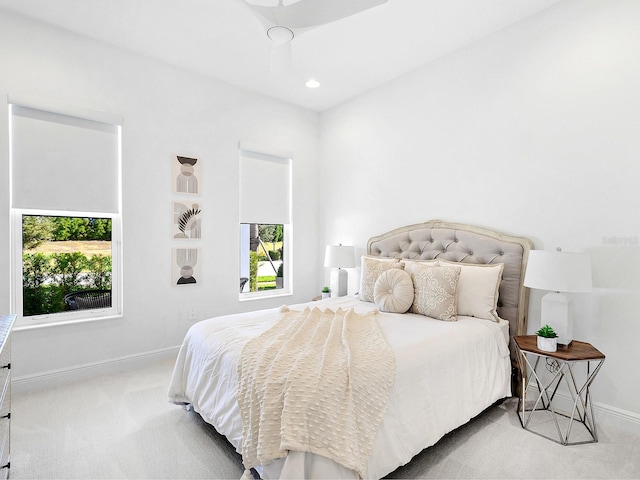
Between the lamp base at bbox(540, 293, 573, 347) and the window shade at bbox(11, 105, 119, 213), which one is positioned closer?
the lamp base at bbox(540, 293, 573, 347)

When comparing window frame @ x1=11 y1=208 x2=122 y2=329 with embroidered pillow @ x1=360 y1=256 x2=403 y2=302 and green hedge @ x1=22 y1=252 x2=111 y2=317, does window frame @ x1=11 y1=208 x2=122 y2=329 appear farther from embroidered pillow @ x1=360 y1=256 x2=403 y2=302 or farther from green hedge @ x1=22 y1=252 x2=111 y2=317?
embroidered pillow @ x1=360 y1=256 x2=403 y2=302

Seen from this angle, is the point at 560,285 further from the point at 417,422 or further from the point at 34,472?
the point at 34,472

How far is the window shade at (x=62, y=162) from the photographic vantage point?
2.76 meters

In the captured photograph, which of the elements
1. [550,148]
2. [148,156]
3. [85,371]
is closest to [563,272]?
[550,148]

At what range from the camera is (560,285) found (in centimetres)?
214

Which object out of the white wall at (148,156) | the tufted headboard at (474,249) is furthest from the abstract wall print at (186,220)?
the tufted headboard at (474,249)

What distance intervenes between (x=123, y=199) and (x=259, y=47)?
1825 millimetres

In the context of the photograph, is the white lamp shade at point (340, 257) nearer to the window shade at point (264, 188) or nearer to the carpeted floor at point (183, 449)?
the window shade at point (264, 188)

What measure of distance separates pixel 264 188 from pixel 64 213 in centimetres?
197

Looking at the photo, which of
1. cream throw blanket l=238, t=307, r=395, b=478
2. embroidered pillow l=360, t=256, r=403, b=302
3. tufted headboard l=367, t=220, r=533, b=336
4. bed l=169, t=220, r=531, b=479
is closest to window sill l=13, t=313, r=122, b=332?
bed l=169, t=220, r=531, b=479

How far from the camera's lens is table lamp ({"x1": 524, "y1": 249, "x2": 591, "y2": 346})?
83.6 inches

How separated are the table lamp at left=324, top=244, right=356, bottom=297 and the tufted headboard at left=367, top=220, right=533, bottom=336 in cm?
34

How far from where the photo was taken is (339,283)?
3945mm

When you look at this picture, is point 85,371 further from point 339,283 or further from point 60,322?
point 339,283
